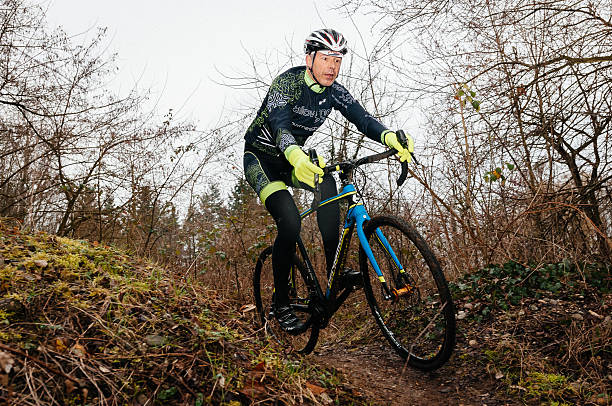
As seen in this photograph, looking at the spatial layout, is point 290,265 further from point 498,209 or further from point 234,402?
point 498,209

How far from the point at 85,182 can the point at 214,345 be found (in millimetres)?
5598

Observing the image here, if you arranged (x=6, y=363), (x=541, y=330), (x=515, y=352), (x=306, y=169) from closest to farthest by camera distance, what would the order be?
(x=6, y=363), (x=306, y=169), (x=515, y=352), (x=541, y=330)

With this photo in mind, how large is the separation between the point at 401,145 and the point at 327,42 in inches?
40.7

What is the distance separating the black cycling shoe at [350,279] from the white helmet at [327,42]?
175 cm

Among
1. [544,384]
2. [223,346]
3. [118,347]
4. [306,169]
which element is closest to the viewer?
[118,347]

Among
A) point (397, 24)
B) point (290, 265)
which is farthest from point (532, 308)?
point (397, 24)

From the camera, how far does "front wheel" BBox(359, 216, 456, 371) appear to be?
2.80 m

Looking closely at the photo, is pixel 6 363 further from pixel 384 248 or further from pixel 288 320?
pixel 288 320

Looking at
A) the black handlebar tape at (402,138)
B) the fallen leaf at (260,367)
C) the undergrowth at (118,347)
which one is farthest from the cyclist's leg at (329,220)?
the fallen leaf at (260,367)

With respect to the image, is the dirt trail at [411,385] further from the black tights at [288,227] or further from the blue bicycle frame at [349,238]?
the black tights at [288,227]

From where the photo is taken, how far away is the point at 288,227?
352 centimetres

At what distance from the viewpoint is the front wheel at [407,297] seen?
280 cm

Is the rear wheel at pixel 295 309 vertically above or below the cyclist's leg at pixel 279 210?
below

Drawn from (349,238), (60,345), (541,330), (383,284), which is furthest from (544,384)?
(60,345)
